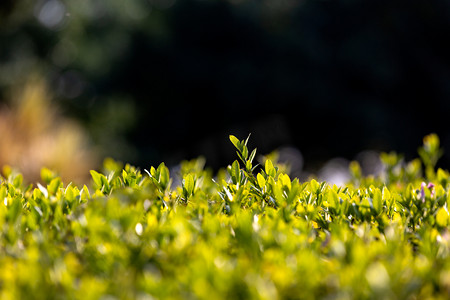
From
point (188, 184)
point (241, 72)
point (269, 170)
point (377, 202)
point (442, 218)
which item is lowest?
point (442, 218)

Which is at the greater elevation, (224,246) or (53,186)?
(53,186)

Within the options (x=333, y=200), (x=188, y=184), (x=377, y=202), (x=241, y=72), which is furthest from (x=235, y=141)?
(x=241, y=72)

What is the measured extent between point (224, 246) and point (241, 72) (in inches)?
535

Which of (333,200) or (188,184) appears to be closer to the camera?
(333,200)

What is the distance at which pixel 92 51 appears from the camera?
14211 millimetres

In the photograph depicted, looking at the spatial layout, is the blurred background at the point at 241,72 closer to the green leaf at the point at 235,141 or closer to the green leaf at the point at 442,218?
the green leaf at the point at 235,141

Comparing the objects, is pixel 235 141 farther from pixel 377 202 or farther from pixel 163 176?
pixel 377 202

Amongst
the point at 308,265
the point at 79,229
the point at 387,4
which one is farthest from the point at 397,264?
the point at 387,4

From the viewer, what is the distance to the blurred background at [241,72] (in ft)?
46.3

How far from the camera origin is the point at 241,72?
1502cm

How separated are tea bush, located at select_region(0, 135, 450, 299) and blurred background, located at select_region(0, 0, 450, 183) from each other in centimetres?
1099

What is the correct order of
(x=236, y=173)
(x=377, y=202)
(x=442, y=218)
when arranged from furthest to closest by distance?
(x=236, y=173)
(x=377, y=202)
(x=442, y=218)

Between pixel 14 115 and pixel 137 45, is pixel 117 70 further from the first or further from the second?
pixel 14 115

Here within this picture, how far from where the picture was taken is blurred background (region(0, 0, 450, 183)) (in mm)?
14109
